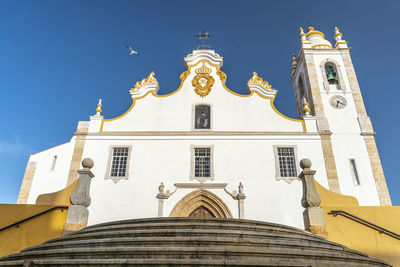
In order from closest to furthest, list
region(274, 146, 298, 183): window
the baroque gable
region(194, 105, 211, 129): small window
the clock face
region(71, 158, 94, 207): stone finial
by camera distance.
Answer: region(71, 158, 94, 207): stone finial
region(274, 146, 298, 183): window
the baroque gable
region(194, 105, 211, 129): small window
the clock face

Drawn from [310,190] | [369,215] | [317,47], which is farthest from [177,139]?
[317,47]

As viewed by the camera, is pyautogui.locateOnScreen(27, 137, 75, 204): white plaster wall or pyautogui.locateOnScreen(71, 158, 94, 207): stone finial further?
pyautogui.locateOnScreen(27, 137, 75, 204): white plaster wall

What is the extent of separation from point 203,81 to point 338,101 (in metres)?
6.33

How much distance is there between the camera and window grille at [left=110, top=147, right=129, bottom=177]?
11.9m

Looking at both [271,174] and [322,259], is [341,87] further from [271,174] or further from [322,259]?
[322,259]

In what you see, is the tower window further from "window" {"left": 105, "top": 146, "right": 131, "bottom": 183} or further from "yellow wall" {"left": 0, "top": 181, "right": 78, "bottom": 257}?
"yellow wall" {"left": 0, "top": 181, "right": 78, "bottom": 257}

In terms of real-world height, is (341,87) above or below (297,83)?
below

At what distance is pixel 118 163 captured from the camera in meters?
12.1

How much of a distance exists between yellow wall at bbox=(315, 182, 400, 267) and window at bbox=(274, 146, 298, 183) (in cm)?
415

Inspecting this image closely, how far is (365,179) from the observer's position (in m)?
11.9

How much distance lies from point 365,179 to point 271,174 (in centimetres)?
378

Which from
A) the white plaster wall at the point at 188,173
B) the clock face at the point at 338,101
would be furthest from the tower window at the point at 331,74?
the white plaster wall at the point at 188,173

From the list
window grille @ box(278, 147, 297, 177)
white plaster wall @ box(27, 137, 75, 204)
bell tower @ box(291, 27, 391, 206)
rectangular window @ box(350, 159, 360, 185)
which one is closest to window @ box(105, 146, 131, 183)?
white plaster wall @ box(27, 137, 75, 204)

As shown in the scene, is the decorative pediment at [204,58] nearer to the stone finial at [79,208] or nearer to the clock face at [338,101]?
the clock face at [338,101]
